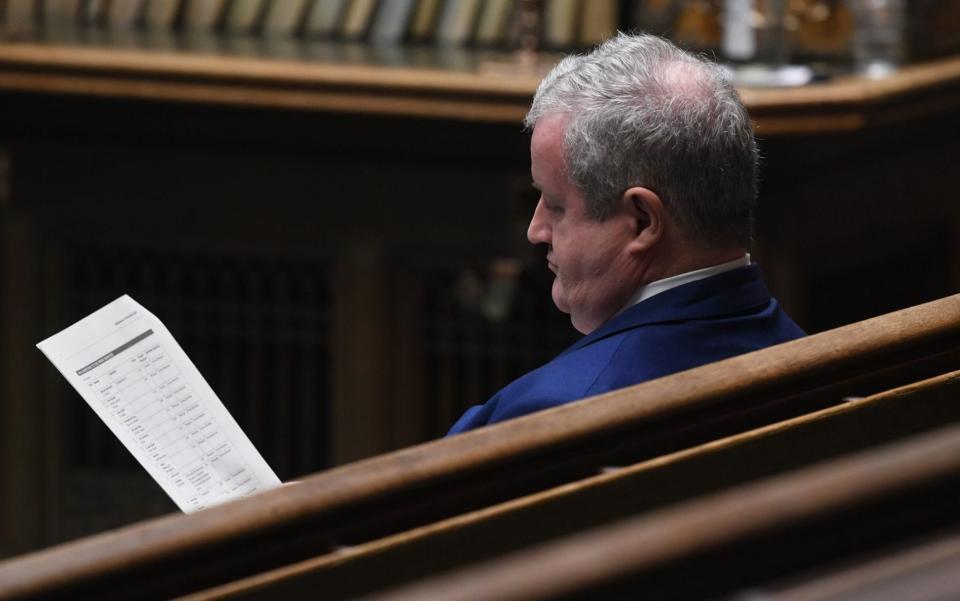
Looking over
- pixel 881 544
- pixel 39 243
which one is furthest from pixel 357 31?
pixel 881 544

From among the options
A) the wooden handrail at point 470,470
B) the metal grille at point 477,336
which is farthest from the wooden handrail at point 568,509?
the metal grille at point 477,336

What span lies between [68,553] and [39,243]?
9.34 ft

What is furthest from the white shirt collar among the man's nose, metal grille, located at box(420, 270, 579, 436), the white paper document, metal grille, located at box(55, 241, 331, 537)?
metal grille, located at box(55, 241, 331, 537)

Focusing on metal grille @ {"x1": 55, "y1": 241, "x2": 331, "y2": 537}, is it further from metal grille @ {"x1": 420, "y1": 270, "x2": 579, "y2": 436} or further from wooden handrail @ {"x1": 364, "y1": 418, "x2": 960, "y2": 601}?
wooden handrail @ {"x1": 364, "y1": 418, "x2": 960, "y2": 601}

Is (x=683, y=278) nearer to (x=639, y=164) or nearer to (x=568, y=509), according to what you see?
(x=639, y=164)

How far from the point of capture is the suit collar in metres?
1.77

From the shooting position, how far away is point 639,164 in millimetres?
1769

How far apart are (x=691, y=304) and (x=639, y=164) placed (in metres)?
0.15

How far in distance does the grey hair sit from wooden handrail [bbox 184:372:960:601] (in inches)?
10.1

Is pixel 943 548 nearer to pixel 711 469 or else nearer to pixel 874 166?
pixel 711 469

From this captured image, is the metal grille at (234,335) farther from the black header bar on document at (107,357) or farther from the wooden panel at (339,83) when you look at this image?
the black header bar on document at (107,357)

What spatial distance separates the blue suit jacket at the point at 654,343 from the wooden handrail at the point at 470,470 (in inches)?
6.1

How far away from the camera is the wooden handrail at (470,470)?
4.56ft

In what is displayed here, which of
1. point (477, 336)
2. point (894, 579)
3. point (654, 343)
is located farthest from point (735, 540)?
point (477, 336)
